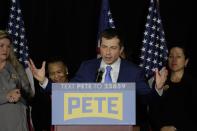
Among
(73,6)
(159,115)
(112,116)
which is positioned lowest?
(159,115)

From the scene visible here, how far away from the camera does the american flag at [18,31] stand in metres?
5.34

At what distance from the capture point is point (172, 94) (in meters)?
4.35

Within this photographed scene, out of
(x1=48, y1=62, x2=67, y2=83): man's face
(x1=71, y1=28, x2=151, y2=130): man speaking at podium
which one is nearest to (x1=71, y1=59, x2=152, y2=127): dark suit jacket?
(x1=71, y1=28, x2=151, y2=130): man speaking at podium

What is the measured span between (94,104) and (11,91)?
3.92 feet

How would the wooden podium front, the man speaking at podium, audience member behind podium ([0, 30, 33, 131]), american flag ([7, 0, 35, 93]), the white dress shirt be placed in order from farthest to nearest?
american flag ([7, 0, 35, 93]) → audience member behind podium ([0, 30, 33, 131]) → the white dress shirt → the man speaking at podium → the wooden podium front

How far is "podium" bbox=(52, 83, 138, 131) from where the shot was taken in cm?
262

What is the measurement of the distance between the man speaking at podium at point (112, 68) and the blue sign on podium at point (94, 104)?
16.8 inches

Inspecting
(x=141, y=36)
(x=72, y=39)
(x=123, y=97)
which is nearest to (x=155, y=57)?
(x=141, y=36)

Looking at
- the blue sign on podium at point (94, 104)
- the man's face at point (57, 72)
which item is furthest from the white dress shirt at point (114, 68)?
the man's face at point (57, 72)

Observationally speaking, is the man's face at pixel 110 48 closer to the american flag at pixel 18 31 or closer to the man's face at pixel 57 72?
Result: the man's face at pixel 57 72

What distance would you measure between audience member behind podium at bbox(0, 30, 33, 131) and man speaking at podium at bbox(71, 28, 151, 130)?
64 cm

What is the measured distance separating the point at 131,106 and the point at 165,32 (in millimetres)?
3111

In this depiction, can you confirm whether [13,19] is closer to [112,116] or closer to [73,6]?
[73,6]

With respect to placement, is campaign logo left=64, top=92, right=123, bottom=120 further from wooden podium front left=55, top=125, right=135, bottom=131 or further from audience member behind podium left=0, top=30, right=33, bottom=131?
audience member behind podium left=0, top=30, right=33, bottom=131
